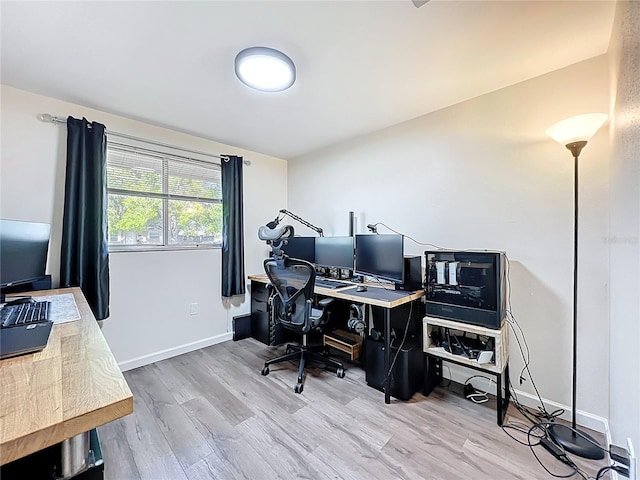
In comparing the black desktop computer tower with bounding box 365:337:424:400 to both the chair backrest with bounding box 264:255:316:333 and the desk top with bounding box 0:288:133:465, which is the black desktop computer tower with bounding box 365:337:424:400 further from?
the desk top with bounding box 0:288:133:465

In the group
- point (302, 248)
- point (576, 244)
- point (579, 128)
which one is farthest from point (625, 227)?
point (302, 248)

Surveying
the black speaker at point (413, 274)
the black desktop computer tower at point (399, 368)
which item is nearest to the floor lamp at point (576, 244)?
the black desktop computer tower at point (399, 368)

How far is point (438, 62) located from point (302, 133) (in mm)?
1486

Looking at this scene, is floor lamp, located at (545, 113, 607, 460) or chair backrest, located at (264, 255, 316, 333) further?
chair backrest, located at (264, 255, 316, 333)

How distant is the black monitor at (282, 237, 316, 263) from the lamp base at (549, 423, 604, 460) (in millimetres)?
2318

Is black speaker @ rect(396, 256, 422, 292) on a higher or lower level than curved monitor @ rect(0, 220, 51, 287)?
lower

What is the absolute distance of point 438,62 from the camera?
1.73m

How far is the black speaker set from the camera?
7.33ft

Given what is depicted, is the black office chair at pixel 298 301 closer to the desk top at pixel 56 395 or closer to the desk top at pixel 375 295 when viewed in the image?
the desk top at pixel 375 295

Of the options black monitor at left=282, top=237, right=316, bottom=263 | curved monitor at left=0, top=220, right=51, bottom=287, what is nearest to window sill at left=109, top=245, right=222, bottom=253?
curved monitor at left=0, top=220, right=51, bottom=287

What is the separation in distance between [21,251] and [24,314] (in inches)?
19.1

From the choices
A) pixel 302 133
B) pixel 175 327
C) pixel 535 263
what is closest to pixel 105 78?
pixel 302 133

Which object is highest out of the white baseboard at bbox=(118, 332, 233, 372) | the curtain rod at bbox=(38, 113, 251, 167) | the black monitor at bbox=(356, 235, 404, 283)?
the curtain rod at bbox=(38, 113, 251, 167)

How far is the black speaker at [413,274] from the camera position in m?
2.23
